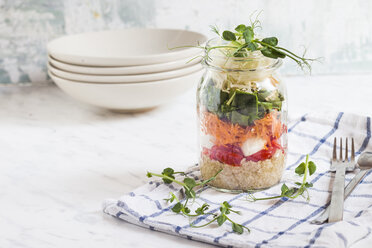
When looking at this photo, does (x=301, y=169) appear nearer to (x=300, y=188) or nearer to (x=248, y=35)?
(x=300, y=188)

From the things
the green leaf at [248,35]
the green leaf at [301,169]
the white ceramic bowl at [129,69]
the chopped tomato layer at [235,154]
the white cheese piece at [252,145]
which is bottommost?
the green leaf at [301,169]

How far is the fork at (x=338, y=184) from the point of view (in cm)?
79

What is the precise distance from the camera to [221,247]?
0.77 m

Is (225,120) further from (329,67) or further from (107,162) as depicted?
(329,67)

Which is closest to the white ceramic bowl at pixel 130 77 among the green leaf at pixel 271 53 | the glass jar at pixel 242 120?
the glass jar at pixel 242 120

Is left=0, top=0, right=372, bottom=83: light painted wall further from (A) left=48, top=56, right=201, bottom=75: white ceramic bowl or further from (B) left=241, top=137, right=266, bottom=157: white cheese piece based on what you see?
(B) left=241, top=137, right=266, bottom=157: white cheese piece

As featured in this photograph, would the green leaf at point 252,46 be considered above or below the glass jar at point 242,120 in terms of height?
above

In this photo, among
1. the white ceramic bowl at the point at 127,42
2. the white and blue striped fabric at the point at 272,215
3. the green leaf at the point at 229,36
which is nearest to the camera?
the white and blue striped fabric at the point at 272,215

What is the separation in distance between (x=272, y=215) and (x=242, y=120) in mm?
145

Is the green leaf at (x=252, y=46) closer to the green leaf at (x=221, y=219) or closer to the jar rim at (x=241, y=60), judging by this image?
the jar rim at (x=241, y=60)

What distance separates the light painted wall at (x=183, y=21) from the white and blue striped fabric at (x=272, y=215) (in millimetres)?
602

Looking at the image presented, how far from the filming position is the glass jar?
845 millimetres

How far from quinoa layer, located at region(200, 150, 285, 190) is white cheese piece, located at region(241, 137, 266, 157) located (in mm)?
18

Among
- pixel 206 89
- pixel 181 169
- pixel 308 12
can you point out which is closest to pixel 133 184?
pixel 181 169
